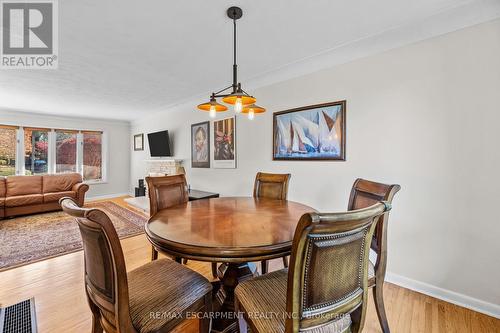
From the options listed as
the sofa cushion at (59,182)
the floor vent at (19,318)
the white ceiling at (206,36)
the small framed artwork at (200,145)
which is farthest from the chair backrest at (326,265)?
the sofa cushion at (59,182)

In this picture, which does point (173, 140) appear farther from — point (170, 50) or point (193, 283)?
point (193, 283)

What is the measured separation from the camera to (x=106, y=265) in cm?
93

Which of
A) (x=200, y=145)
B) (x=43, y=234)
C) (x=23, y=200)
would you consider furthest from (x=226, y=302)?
(x=23, y=200)

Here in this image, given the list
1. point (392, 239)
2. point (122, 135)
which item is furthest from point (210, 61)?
point (122, 135)

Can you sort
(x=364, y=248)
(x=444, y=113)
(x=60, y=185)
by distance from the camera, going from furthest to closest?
(x=60, y=185)
(x=444, y=113)
(x=364, y=248)

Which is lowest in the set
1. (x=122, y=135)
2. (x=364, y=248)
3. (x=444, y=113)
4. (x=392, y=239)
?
(x=392, y=239)

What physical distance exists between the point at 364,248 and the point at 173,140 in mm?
4832

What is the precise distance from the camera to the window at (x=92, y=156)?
20.6 feet

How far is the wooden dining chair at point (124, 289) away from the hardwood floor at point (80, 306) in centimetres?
63

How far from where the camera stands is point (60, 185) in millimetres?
5008

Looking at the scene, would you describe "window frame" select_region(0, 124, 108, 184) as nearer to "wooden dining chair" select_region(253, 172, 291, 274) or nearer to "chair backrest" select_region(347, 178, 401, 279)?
"wooden dining chair" select_region(253, 172, 291, 274)

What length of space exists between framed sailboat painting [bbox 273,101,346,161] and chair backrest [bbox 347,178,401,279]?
31.4 inches

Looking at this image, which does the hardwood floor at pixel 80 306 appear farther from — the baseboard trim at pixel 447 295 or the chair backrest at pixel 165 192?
the chair backrest at pixel 165 192

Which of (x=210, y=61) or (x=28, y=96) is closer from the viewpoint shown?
(x=210, y=61)
